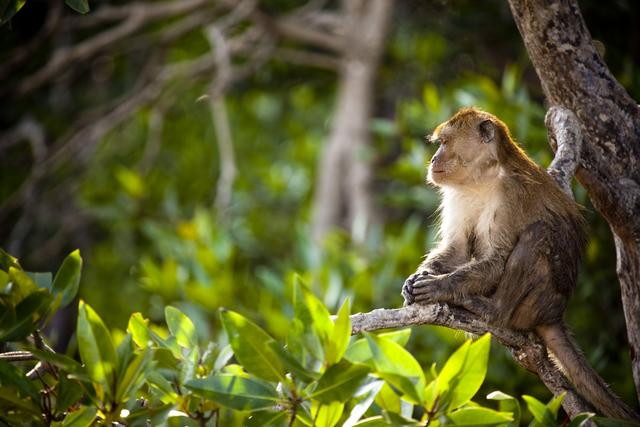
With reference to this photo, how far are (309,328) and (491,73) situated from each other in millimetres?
4923

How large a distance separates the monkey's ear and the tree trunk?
10.4 feet

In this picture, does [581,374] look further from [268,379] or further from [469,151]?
[268,379]

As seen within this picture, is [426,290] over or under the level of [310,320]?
under

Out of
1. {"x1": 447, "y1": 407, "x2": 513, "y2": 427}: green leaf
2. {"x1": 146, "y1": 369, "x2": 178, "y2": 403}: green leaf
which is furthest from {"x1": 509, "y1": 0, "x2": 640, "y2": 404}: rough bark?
{"x1": 146, "y1": 369, "x2": 178, "y2": 403}: green leaf

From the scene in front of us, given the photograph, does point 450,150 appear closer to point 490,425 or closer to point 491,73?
point 490,425

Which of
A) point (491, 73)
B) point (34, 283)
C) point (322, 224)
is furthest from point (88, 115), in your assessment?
point (34, 283)

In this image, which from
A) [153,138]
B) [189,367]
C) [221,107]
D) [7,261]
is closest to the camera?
[189,367]

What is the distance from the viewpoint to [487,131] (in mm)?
3225

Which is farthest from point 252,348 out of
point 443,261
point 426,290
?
point 443,261

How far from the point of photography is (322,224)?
707 centimetres

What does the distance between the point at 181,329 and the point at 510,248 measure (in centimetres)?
131

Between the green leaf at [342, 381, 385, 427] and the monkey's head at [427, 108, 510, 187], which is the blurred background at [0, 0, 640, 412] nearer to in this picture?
the monkey's head at [427, 108, 510, 187]

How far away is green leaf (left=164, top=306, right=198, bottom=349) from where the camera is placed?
242cm

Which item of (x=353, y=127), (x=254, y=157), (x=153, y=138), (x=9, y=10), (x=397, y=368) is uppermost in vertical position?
(x=9, y=10)
